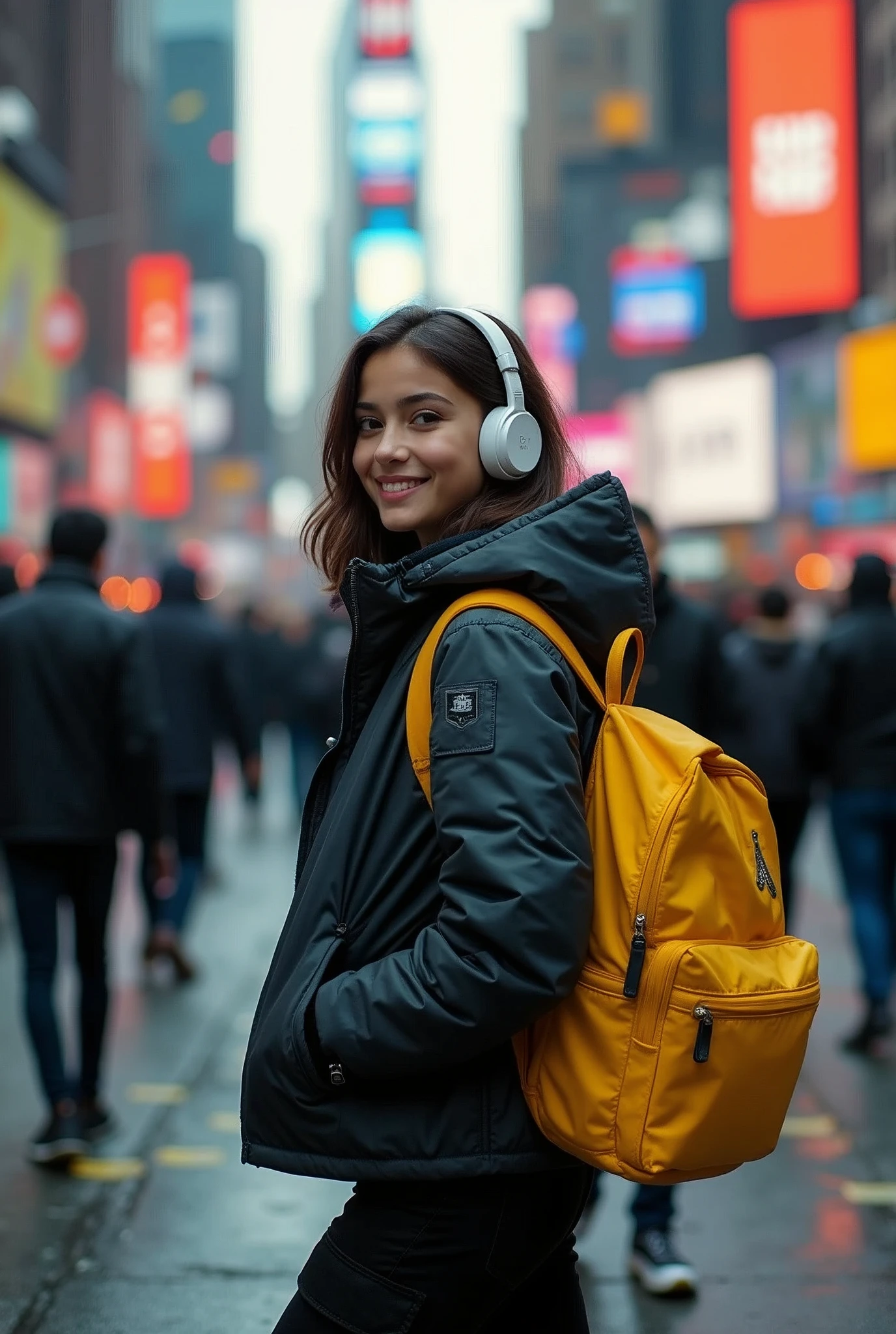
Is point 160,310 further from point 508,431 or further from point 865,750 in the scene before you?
point 508,431

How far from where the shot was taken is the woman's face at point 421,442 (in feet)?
8.12

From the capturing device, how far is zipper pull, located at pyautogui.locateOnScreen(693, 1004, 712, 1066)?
6.89 feet

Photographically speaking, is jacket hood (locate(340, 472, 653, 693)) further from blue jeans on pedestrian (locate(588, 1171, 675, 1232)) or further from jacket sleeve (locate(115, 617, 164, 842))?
jacket sleeve (locate(115, 617, 164, 842))

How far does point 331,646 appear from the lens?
14.3 meters

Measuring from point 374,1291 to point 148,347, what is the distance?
4590 centimetres

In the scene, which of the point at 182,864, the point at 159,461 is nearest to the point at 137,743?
the point at 182,864

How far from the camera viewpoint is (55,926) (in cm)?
567

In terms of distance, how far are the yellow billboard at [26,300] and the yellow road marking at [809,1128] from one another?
81.2 feet

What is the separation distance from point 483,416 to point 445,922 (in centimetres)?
83

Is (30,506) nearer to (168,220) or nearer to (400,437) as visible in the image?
(400,437)

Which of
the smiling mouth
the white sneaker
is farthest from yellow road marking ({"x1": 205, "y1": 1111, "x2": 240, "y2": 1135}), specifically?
the smiling mouth

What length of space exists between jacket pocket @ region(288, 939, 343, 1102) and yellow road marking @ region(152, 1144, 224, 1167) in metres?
3.44

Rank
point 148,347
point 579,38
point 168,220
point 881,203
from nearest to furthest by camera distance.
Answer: point 148,347, point 881,203, point 168,220, point 579,38

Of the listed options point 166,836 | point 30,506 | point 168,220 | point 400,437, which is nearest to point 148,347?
point 30,506
